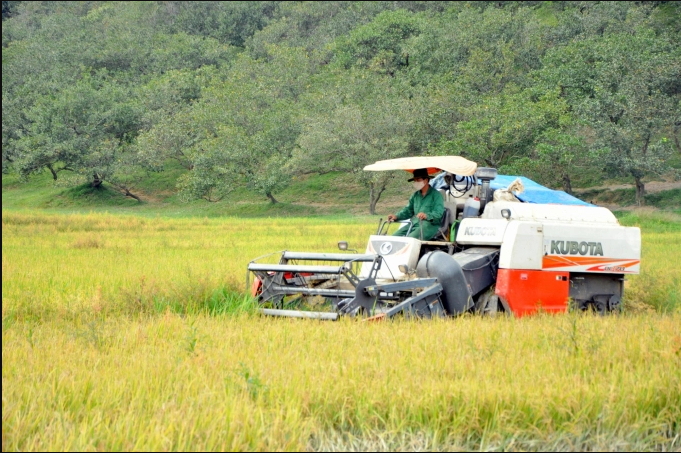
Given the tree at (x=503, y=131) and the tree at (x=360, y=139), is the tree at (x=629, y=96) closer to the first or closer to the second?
the tree at (x=503, y=131)

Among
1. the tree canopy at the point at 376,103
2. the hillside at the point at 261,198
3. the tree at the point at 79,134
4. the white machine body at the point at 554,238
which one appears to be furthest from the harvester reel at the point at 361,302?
the tree at the point at 79,134

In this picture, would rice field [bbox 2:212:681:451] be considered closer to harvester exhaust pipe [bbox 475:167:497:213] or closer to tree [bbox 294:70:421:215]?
harvester exhaust pipe [bbox 475:167:497:213]

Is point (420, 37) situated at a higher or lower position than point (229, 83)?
higher

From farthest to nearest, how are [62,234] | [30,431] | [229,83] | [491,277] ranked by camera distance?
[229,83] → [62,234] → [491,277] → [30,431]

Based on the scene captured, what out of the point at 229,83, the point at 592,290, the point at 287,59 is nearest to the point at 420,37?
the point at 287,59

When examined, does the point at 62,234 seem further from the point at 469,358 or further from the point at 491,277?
the point at 469,358

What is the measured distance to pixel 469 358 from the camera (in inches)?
257

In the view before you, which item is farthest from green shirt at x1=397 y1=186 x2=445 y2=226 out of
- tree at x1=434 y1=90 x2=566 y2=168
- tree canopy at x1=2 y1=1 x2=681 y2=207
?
tree at x1=434 y1=90 x2=566 y2=168

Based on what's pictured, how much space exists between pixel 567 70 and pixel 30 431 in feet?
132

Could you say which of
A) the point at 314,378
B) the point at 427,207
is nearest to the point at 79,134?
the point at 427,207

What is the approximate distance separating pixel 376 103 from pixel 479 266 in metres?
33.4

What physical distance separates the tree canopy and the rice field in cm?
2690

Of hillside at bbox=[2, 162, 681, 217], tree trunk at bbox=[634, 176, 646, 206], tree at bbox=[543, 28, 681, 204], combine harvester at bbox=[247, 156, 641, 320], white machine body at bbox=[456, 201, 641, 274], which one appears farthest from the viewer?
hillside at bbox=[2, 162, 681, 217]

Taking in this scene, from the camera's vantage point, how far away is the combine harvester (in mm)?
8805
